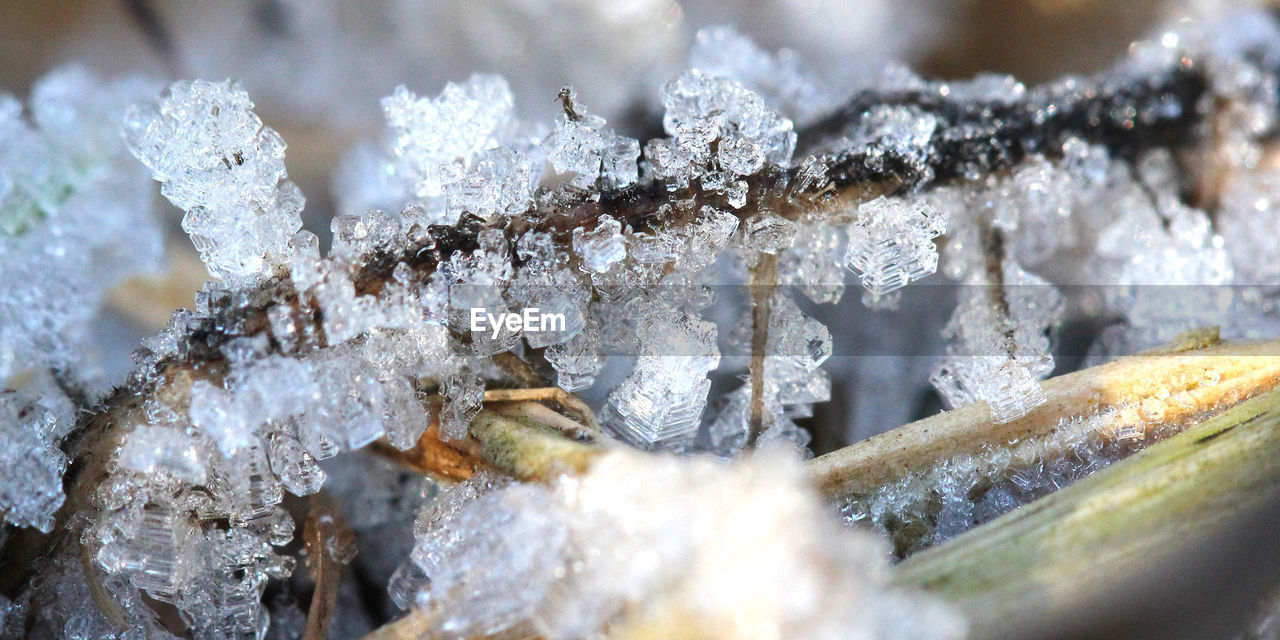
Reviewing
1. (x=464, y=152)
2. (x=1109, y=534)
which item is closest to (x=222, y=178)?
(x=464, y=152)

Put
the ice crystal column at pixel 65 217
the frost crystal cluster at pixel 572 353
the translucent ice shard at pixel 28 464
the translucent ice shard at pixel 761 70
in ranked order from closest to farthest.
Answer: the frost crystal cluster at pixel 572 353 → the translucent ice shard at pixel 28 464 → the ice crystal column at pixel 65 217 → the translucent ice shard at pixel 761 70

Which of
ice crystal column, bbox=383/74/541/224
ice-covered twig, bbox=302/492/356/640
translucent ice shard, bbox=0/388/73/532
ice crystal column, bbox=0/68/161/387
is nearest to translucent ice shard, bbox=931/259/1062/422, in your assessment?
ice crystal column, bbox=383/74/541/224

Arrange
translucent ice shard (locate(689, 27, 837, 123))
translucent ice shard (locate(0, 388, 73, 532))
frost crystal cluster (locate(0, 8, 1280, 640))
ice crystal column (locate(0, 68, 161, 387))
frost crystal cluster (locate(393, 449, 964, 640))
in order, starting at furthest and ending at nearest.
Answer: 1. translucent ice shard (locate(689, 27, 837, 123))
2. ice crystal column (locate(0, 68, 161, 387))
3. translucent ice shard (locate(0, 388, 73, 532))
4. frost crystal cluster (locate(0, 8, 1280, 640))
5. frost crystal cluster (locate(393, 449, 964, 640))

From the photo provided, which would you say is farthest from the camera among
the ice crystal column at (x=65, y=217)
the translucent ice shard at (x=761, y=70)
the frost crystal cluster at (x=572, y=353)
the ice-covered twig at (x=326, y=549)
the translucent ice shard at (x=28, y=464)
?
the translucent ice shard at (x=761, y=70)

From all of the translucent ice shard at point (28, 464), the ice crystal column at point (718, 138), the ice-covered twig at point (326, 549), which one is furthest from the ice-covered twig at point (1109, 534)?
the translucent ice shard at point (28, 464)

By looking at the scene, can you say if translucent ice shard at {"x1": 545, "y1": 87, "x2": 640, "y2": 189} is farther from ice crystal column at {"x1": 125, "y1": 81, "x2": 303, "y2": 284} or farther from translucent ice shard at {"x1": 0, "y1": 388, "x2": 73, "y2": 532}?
translucent ice shard at {"x1": 0, "y1": 388, "x2": 73, "y2": 532}

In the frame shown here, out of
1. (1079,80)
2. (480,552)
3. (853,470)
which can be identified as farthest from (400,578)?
(1079,80)

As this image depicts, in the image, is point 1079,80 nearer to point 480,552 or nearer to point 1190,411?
point 1190,411

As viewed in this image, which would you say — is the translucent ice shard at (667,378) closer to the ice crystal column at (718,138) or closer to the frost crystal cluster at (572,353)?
the frost crystal cluster at (572,353)
